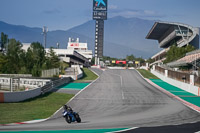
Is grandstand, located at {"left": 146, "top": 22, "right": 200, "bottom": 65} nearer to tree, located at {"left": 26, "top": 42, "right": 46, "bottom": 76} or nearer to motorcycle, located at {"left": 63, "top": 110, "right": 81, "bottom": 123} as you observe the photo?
tree, located at {"left": 26, "top": 42, "right": 46, "bottom": 76}

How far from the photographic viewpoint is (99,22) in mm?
176250

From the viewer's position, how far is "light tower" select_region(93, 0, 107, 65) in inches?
6683

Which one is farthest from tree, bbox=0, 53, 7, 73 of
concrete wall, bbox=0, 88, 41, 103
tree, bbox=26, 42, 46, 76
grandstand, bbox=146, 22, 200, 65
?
grandstand, bbox=146, 22, 200, 65

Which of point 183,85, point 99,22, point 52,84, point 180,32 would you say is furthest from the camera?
point 99,22

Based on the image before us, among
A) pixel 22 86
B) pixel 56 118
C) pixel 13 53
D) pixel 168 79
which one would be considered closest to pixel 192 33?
pixel 168 79

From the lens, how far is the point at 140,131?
1384 centimetres

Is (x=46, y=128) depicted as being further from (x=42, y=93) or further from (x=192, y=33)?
(x=192, y=33)

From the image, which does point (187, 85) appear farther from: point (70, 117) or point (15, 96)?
point (70, 117)

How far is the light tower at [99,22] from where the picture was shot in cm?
16975

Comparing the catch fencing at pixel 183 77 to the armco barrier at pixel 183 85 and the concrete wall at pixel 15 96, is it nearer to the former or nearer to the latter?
the armco barrier at pixel 183 85

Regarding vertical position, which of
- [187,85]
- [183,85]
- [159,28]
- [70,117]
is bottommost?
[70,117]

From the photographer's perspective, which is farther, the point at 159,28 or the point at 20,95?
the point at 159,28

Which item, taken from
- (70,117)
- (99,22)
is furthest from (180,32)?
(70,117)

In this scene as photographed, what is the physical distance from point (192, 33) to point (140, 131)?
288 feet
